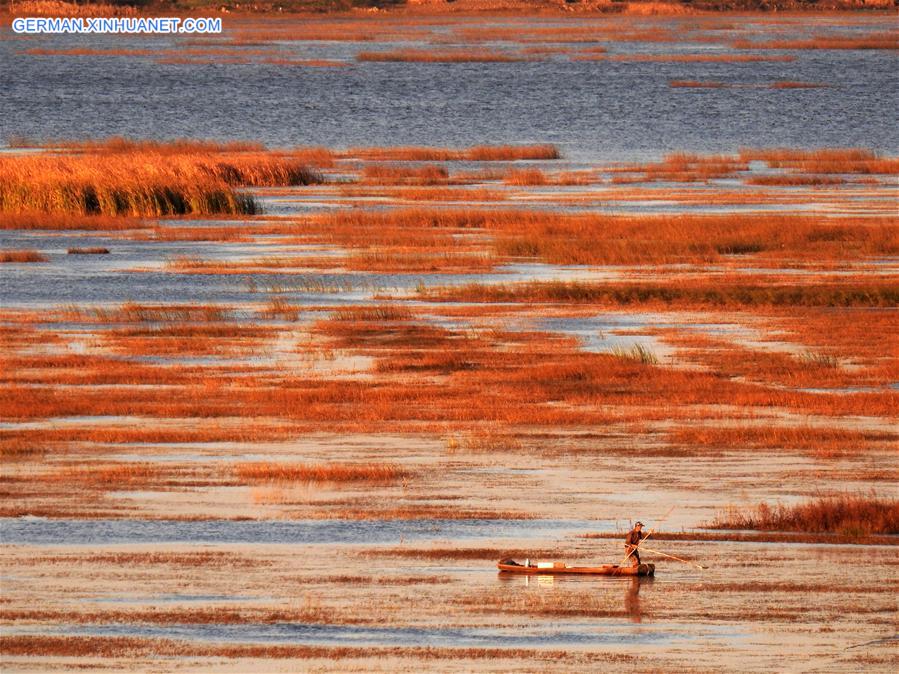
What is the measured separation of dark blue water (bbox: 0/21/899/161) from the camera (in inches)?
3199

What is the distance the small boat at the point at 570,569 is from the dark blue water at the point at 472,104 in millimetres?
54150

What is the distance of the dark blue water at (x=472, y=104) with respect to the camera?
Answer: 81.2 metres

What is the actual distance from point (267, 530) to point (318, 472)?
2.61 m

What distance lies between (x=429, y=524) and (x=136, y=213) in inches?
1221

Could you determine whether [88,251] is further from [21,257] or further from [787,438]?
[787,438]

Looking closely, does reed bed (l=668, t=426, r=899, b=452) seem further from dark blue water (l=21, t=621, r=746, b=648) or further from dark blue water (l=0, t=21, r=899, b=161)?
dark blue water (l=0, t=21, r=899, b=161)

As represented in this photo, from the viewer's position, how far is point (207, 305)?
3438 centimetres

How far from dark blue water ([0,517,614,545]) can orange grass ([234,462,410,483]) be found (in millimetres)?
1774

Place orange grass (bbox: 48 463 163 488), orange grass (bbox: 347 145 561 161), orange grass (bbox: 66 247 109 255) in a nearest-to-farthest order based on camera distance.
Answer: orange grass (bbox: 48 463 163 488), orange grass (bbox: 66 247 109 255), orange grass (bbox: 347 145 561 161)

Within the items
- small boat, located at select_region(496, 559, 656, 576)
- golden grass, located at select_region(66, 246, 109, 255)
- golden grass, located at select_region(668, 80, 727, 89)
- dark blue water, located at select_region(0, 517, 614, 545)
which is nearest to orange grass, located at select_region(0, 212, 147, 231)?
golden grass, located at select_region(66, 246, 109, 255)

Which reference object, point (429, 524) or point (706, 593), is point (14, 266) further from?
point (706, 593)

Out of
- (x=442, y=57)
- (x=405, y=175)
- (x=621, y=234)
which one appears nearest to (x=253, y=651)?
(x=621, y=234)

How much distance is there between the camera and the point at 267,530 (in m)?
18.9

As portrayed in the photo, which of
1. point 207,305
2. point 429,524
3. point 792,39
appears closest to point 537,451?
point 429,524
